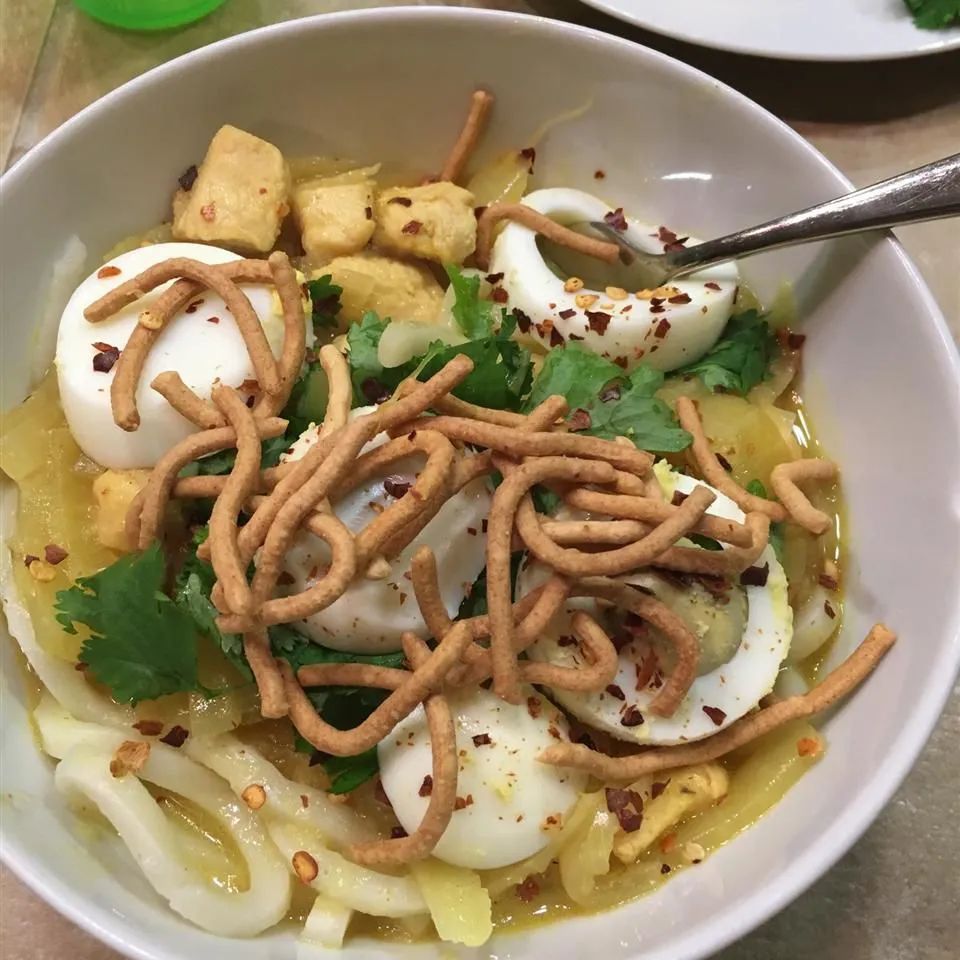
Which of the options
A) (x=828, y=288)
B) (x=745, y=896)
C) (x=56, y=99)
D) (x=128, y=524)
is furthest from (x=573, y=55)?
(x=745, y=896)

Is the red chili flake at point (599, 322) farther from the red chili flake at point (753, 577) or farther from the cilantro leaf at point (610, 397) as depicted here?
the red chili flake at point (753, 577)

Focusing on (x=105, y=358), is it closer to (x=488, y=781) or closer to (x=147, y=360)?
(x=147, y=360)

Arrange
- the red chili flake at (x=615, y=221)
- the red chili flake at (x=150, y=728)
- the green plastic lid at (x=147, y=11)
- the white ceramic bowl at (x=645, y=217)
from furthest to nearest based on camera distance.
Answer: the green plastic lid at (x=147, y=11) < the red chili flake at (x=615, y=221) < the red chili flake at (x=150, y=728) < the white ceramic bowl at (x=645, y=217)

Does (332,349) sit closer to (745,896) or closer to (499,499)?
(499,499)

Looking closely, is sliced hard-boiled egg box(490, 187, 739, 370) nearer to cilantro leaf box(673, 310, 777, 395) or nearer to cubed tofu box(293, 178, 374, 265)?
cilantro leaf box(673, 310, 777, 395)

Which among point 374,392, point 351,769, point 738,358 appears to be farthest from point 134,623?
point 738,358

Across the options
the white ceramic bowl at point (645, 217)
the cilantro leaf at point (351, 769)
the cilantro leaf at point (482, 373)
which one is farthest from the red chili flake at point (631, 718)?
the cilantro leaf at point (482, 373)

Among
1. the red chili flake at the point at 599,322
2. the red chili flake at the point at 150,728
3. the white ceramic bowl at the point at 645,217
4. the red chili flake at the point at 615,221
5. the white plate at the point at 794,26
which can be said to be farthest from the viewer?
the white plate at the point at 794,26

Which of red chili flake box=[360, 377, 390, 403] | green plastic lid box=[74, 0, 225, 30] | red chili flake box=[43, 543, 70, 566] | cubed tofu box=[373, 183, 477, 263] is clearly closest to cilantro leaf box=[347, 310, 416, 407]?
red chili flake box=[360, 377, 390, 403]
